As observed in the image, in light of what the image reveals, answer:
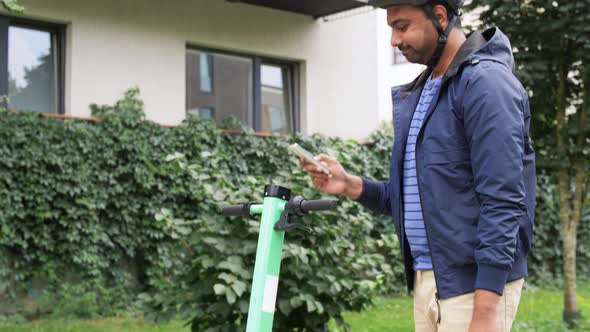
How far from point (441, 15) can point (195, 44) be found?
26.2 feet

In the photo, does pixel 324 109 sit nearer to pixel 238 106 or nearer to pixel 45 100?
pixel 238 106

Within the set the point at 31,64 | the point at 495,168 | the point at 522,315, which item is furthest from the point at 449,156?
the point at 31,64

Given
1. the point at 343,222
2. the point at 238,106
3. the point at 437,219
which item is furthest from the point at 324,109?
the point at 437,219

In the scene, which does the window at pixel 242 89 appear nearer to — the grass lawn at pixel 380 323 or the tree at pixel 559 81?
the grass lawn at pixel 380 323

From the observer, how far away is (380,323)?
7652 millimetres

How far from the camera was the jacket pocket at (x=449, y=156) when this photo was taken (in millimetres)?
2256

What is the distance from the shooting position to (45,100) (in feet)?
29.5

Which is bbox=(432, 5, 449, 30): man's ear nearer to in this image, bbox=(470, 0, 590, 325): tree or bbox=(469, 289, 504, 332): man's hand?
bbox=(469, 289, 504, 332): man's hand

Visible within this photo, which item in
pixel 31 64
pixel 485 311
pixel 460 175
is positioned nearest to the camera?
pixel 485 311

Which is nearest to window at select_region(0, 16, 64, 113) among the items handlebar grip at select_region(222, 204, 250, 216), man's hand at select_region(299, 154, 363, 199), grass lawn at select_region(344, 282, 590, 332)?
grass lawn at select_region(344, 282, 590, 332)

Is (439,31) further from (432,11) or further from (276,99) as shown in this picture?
(276,99)

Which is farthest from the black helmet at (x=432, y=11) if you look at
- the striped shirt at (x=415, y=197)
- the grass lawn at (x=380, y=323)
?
the grass lawn at (x=380, y=323)

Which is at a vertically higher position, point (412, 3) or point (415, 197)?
point (412, 3)

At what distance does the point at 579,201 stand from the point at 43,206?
5195 mm
